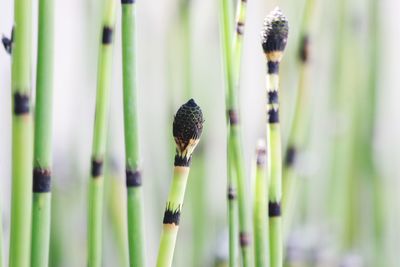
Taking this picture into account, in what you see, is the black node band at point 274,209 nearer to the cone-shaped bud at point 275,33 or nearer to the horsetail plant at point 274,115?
the horsetail plant at point 274,115

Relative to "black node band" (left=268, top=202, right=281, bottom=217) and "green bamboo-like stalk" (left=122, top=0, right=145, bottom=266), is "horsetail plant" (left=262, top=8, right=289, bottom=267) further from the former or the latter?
"green bamboo-like stalk" (left=122, top=0, right=145, bottom=266)

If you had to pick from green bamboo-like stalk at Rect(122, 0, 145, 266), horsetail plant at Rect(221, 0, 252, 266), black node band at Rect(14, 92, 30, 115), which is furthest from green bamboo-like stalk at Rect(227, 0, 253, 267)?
black node band at Rect(14, 92, 30, 115)

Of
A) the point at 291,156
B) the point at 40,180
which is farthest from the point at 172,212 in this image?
the point at 291,156

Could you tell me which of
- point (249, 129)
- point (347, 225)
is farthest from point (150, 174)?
point (347, 225)

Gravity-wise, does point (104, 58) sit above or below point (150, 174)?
above

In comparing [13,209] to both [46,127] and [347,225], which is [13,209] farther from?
[347,225]

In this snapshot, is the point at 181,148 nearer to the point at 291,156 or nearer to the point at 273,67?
the point at 273,67
